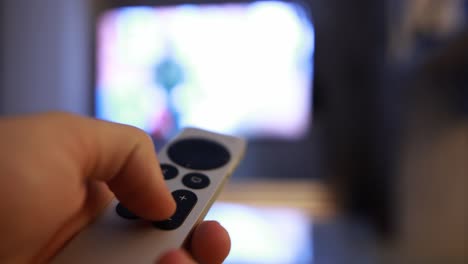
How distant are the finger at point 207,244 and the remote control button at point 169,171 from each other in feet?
0.17

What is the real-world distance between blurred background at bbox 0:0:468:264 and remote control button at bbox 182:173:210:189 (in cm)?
51

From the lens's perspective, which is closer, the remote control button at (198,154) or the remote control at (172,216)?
the remote control at (172,216)

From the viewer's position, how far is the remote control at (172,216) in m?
0.27

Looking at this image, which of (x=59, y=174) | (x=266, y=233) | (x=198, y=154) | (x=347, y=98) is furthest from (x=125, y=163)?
(x=347, y=98)

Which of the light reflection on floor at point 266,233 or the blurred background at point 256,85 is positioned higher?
the blurred background at point 256,85

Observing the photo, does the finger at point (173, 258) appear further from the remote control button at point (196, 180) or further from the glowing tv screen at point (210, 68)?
the glowing tv screen at point (210, 68)

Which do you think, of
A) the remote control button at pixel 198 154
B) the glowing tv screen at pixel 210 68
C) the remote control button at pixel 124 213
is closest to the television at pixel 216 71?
the glowing tv screen at pixel 210 68

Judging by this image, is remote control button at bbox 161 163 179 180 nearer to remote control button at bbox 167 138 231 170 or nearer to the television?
remote control button at bbox 167 138 231 170

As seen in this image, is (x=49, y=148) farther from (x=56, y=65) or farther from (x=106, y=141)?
(x=56, y=65)

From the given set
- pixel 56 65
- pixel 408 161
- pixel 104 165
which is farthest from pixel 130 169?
pixel 56 65

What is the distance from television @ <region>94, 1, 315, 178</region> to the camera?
1042 mm

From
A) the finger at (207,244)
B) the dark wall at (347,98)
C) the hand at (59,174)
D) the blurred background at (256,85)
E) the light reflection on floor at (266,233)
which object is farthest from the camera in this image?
the dark wall at (347,98)

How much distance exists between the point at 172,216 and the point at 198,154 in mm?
103

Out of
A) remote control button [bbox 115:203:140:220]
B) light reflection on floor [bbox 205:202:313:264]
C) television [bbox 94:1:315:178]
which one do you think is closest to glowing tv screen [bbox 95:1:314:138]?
television [bbox 94:1:315:178]
